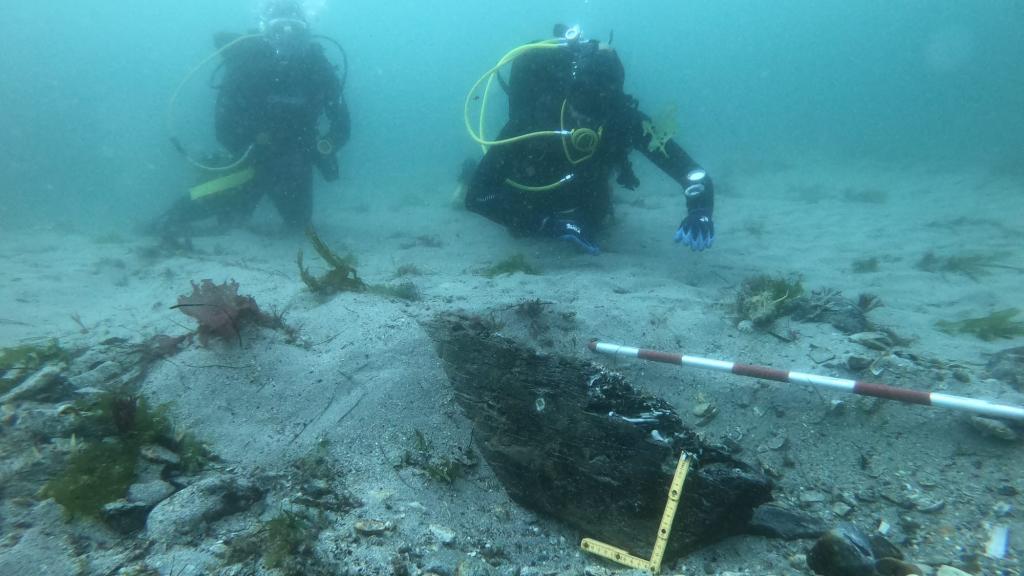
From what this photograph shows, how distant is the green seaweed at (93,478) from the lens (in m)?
2.07

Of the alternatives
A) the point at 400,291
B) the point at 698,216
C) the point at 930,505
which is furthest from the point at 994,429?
the point at 400,291

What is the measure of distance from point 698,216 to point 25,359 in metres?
6.23

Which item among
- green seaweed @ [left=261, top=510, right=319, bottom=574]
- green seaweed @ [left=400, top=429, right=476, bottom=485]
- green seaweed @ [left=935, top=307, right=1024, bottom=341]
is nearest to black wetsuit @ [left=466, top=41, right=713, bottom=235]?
green seaweed @ [left=935, top=307, right=1024, bottom=341]

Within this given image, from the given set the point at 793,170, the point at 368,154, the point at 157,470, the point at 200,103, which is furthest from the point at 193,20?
the point at 157,470

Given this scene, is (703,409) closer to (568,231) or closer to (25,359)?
(568,231)

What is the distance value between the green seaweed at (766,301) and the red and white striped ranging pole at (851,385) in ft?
3.58

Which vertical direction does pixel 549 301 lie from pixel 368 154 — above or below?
below

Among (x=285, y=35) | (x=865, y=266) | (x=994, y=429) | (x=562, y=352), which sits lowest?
(x=562, y=352)

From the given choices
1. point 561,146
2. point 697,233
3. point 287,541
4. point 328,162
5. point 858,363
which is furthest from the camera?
point 328,162

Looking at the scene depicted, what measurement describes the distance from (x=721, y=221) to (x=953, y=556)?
794 cm

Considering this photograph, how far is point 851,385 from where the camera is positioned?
2633mm

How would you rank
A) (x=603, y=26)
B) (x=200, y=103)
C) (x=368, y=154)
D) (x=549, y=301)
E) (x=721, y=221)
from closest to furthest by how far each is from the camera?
1. (x=549, y=301)
2. (x=721, y=221)
3. (x=368, y=154)
4. (x=200, y=103)
5. (x=603, y=26)

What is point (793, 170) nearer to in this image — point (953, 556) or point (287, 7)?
point (287, 7)

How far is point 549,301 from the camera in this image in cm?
432
